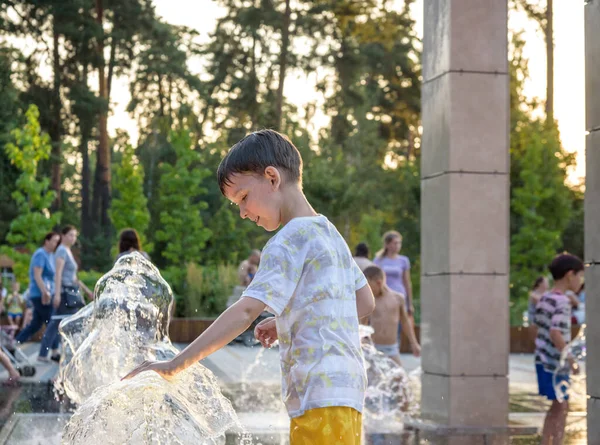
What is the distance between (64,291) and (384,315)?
16.4 feet

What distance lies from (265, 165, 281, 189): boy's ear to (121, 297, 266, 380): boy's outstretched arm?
395 millimetres

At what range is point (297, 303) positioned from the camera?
350 cm

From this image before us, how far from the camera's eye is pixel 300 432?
136 inches

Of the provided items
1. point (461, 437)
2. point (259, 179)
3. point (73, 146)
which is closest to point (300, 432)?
point (259, 179)

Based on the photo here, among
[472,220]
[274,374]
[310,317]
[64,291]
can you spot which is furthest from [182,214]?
[310,317]

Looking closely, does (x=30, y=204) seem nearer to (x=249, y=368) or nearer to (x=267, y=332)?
(x=249, y=368)

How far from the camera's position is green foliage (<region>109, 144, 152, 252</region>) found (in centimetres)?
4069

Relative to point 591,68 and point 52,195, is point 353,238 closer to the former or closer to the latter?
point 52,195

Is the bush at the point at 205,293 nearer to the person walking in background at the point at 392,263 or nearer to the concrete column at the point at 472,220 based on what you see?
the person walking in background at the point at 392,263

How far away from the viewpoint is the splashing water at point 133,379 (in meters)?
3.78

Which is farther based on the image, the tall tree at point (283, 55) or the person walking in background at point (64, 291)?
the tall tree at point (283, 55)

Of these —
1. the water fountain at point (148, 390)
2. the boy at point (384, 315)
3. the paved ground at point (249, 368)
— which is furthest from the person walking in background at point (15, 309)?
the boy at point (384, 315)

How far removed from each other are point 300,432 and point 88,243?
4300 centimetres

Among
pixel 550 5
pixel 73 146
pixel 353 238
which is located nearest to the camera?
pixel 550 5
